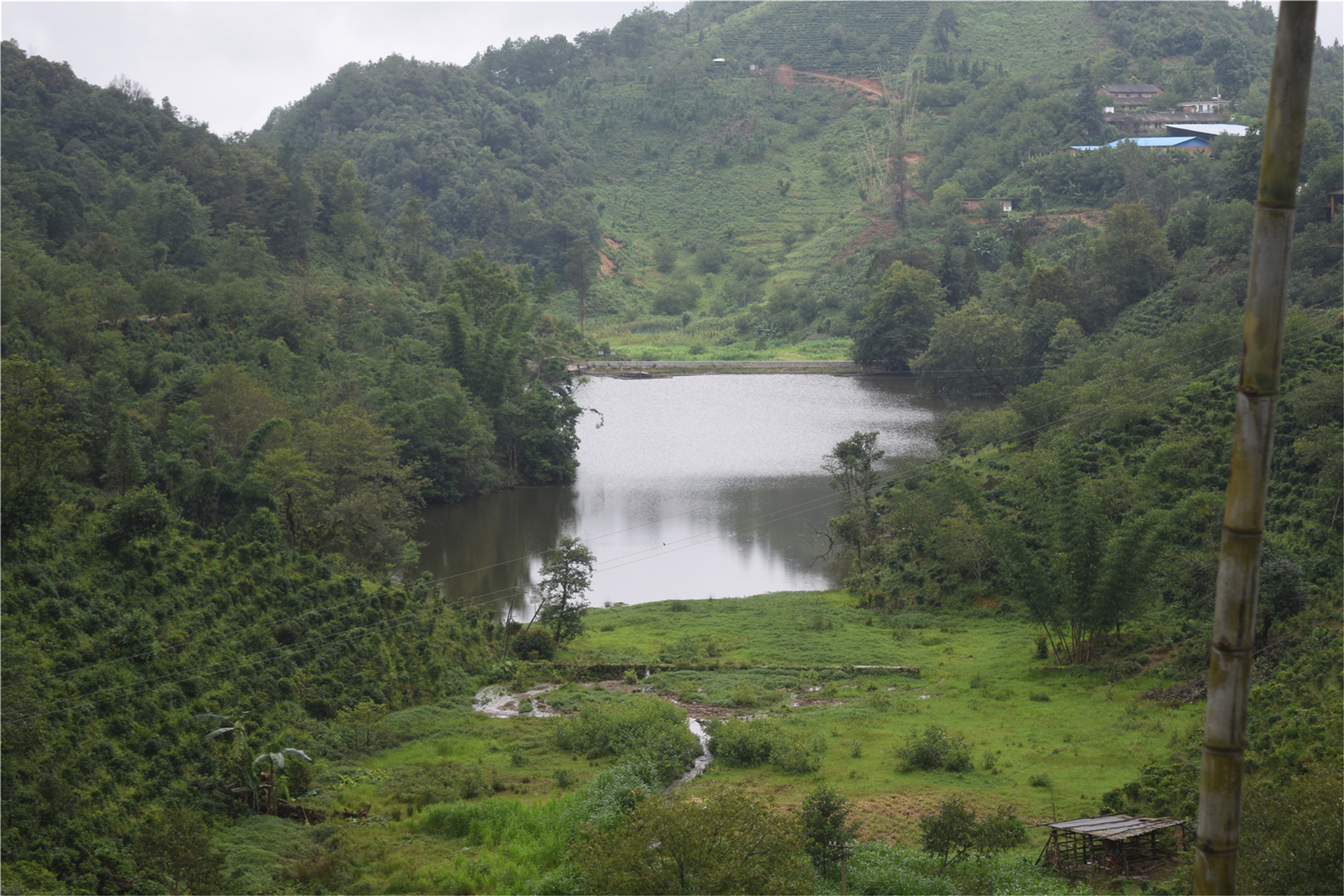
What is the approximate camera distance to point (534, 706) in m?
22.6

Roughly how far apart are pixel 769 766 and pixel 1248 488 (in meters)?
16.4

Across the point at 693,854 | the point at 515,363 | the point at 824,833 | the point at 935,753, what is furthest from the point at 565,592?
the point at 515,363

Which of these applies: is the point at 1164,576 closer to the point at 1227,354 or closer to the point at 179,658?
the point at 1227,354

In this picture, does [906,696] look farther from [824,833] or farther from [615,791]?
[824,833]

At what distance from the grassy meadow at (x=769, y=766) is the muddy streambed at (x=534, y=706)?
0.72 ft

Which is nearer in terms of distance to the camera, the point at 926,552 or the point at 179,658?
the point at 179,658

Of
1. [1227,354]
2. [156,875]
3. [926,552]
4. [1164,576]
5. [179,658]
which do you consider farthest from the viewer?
[1227,354]

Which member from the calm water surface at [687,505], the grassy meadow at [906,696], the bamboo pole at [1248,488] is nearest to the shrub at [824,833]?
the grassy meadow at [906,696]

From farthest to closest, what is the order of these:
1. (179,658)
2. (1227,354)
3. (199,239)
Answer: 1. (199,239)
2. (1227,354)
3. (179,658)

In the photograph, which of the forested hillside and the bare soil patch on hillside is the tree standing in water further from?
the bare soil patch on hillside

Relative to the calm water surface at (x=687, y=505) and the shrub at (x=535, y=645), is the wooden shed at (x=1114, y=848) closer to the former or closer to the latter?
A: the shrub at (x=535, y=645)

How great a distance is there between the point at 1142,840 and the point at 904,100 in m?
110

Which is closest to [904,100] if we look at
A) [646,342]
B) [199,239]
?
[646,342]

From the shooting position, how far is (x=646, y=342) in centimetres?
8019
